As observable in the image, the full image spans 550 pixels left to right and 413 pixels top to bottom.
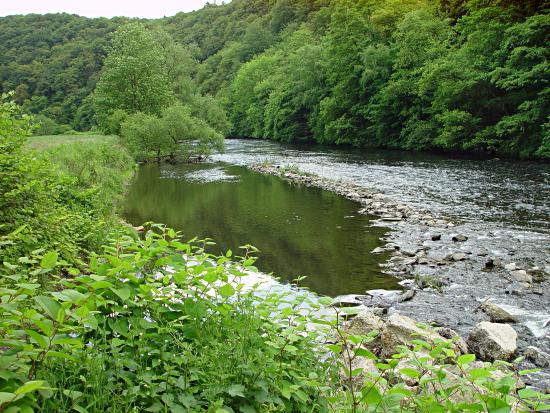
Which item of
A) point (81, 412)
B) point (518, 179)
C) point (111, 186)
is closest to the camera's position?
point (81, 412)

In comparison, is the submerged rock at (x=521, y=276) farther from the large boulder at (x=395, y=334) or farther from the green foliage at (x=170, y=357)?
the green foliage at (x=170, y=357)

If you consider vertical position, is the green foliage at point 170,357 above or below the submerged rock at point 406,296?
above

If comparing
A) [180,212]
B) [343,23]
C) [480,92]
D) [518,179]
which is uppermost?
[343,23]

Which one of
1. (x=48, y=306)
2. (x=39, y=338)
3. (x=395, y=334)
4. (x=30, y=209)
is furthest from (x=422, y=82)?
(x=39, y=338)

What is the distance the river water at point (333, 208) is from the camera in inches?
465

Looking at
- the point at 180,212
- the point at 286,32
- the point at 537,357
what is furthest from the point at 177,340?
the point at 286,32

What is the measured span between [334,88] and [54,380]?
50.8 m

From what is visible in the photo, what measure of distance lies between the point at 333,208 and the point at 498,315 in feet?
35.4

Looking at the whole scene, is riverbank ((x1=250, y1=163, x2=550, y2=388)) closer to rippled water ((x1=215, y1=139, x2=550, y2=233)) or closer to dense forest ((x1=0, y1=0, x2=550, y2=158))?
rippled water ((x1=215, y1=139, x2=550, y2=233))

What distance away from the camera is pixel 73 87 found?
306 ft

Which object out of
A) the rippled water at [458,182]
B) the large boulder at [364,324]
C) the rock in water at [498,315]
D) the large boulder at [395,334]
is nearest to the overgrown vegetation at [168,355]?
the large boulder at [395,334]

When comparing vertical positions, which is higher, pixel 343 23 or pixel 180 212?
pixel 343 23

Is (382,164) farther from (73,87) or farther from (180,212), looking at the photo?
(73,87)

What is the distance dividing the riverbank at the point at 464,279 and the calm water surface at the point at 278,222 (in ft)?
2.27
